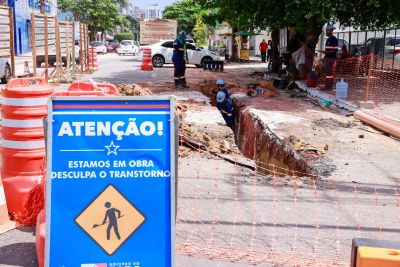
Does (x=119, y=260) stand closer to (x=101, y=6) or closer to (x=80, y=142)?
(x=80, y=142)

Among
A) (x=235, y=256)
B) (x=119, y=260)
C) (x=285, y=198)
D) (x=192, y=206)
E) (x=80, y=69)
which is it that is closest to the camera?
(x=119, y=260)

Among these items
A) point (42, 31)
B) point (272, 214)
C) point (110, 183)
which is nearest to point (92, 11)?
point (42, 31)

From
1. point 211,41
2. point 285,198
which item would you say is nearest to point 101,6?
point 211,41

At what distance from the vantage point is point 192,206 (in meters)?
6.50

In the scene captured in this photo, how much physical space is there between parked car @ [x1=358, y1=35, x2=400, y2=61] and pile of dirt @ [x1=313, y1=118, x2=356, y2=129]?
11.9m

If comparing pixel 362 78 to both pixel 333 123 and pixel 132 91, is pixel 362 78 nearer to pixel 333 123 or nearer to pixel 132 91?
pixel 333 123

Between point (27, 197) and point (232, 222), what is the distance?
Answer: 2.19m

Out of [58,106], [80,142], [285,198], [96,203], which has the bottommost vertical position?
[285,198]

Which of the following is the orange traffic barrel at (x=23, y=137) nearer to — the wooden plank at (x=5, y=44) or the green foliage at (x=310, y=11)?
the wooden plank at (x=5, y=44)

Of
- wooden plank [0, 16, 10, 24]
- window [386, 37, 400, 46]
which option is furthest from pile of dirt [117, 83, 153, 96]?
window [386, 37, 400, 46]

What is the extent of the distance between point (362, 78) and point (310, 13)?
3921 mm

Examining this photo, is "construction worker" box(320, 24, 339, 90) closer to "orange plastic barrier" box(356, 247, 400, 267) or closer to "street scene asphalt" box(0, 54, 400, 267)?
"street scene asphalt" box(0, 54, 400, 267)

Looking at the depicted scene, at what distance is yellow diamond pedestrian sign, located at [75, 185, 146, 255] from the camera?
150 inches

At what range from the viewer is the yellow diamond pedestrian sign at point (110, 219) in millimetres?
3803
